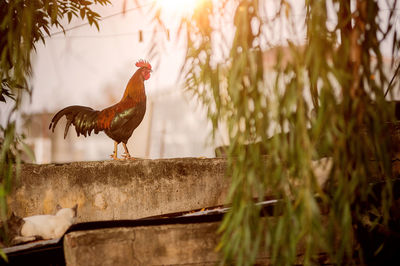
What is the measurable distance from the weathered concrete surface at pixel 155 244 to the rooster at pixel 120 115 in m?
1.72

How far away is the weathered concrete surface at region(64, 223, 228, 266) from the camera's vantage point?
6.68 feet

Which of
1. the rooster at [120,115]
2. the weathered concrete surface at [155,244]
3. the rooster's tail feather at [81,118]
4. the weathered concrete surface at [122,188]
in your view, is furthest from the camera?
the rooster's tail feather at [81,118]

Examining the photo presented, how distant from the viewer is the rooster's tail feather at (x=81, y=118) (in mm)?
4090

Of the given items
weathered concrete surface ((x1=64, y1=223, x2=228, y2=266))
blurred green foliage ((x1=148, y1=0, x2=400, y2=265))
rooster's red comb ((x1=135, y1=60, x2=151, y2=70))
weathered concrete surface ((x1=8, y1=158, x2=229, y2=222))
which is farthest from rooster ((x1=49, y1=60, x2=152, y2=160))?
blurred green foliage ((x1=148, y1=0, x2=400, y2=265))

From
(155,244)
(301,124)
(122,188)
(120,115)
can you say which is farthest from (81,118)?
(301,124)

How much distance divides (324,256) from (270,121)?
110cm

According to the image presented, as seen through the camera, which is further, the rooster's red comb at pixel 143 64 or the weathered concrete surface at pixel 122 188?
the rooster's red comb at pixel 143 64

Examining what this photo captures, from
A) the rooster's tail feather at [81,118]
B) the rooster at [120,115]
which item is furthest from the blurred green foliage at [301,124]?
the rooster's tail feather at [81,118]

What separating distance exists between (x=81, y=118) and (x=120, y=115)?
0.62m

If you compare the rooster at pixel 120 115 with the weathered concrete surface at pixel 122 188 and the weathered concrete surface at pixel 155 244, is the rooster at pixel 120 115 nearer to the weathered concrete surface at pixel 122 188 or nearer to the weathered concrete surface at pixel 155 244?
the weathered concrete surface at pixel 122 188

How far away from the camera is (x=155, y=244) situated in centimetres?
208

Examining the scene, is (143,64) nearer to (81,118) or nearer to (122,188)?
(81,118)

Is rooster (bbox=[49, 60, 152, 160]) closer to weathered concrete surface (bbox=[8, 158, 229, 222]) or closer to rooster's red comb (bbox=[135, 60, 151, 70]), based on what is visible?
rooster's red comb (bbox=[135, 60, 151, 70])

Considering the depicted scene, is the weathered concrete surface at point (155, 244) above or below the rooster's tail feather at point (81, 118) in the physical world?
below
